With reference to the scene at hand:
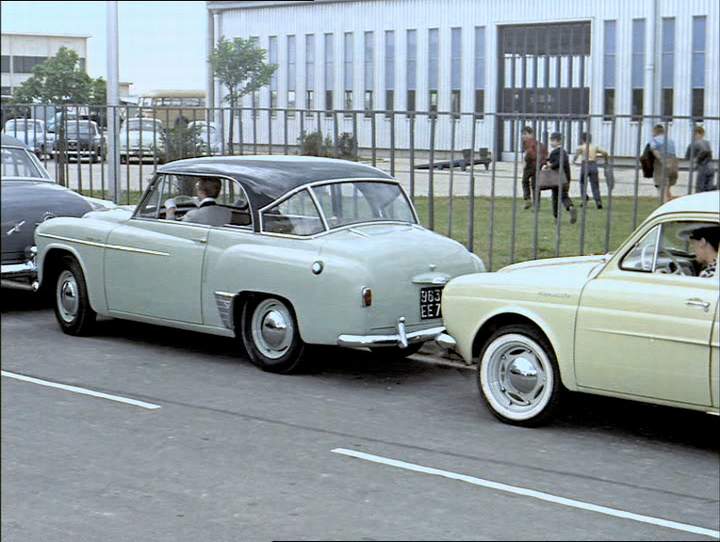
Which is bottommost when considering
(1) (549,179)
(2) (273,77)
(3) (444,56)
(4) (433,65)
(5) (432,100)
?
(1) (549,179)

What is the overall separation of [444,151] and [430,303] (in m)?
4.57

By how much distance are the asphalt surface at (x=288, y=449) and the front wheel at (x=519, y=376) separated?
0.44ft

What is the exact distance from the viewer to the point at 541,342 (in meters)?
6.86

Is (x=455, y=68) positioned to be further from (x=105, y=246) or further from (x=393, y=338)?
(x=393, y=338)

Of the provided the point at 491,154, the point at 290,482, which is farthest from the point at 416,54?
the point at 290,482

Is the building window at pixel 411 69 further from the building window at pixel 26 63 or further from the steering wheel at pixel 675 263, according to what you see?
the building window at pixel 26 63

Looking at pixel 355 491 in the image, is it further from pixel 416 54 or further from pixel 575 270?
pixel 416 54

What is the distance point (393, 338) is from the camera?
8.09m

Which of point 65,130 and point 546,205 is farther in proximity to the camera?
point 65,130

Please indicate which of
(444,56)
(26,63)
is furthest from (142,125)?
(26,63)

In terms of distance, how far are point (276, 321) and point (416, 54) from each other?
255 inches

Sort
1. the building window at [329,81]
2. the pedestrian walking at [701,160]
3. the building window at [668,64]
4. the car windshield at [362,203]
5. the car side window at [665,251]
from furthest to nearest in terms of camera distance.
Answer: the building window at [668,64]
the building window at [329,81]
the pedestrian walking at [701,160]
the car windshield at [362,203]
the car side window at [665,251]

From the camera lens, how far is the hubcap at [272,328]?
8516 mm

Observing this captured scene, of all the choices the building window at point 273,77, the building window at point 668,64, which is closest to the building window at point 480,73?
the building window at point 273,77
